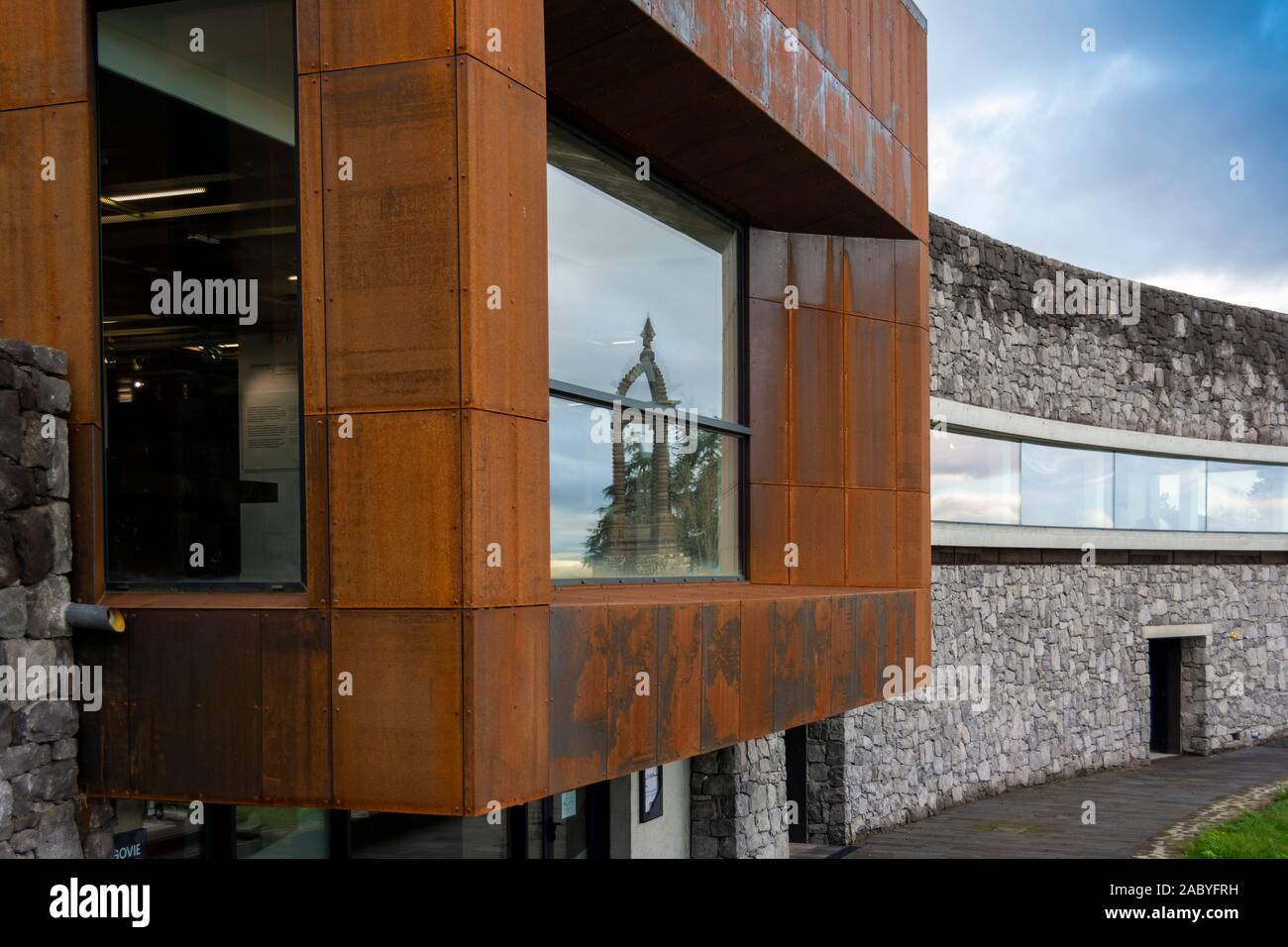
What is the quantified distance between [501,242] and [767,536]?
5.70 meters

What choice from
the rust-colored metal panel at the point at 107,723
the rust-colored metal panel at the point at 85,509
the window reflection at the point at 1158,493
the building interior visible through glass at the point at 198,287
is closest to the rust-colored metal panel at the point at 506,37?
the building interior visible through glass at the point at 198,287

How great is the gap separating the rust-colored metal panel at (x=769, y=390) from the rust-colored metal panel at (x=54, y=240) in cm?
598

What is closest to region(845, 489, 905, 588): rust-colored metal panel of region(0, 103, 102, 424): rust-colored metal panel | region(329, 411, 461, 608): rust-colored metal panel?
region(329, 411, 461, 608): rust-colored metal panel

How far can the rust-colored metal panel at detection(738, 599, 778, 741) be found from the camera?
8070 millimetres

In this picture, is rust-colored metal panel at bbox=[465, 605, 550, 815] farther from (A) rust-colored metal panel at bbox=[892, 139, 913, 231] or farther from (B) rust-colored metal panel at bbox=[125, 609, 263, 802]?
(A) rust-colored metal panel at bbox=[892, 139, 913, 231]

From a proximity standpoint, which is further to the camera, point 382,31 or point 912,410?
point 912,410

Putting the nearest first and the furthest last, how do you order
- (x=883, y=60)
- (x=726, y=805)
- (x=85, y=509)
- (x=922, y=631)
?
(x=85, y=509) → (x=883, y=60) → (x=922, y=631) → (x=726, y=805)

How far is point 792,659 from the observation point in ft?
28.7

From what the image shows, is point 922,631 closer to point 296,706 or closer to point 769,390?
point 769,390

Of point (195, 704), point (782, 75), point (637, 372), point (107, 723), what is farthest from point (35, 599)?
point (782, 75)

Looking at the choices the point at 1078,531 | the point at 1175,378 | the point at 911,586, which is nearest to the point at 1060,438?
the point at 1078,531

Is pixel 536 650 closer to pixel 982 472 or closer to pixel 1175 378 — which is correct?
pixel 982 472

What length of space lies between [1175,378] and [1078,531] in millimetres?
4743
